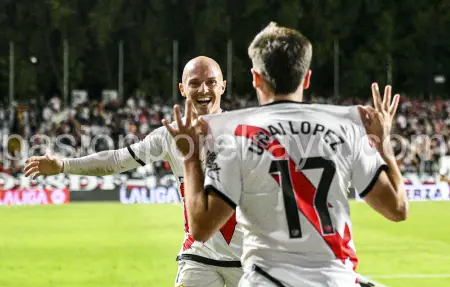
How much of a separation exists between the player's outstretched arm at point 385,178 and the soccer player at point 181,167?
188 cm

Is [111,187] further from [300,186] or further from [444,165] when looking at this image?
[300,186]

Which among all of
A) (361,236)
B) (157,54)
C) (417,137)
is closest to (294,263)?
(361,236)

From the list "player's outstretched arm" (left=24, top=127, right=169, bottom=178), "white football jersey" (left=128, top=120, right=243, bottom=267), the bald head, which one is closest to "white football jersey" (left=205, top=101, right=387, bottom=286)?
"white football jersey" (left=128, top=120, right=243, bottom=267)

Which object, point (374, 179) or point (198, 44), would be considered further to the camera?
point (198, 44)

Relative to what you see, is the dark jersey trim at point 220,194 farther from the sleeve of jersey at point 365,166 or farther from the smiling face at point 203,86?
the smiling face at point 203,86

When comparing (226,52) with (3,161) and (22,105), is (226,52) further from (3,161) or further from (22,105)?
(3,161)

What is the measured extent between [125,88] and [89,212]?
28782 mm

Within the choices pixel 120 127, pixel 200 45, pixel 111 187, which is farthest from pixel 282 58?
pixel 200 45

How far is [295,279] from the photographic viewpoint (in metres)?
3.42

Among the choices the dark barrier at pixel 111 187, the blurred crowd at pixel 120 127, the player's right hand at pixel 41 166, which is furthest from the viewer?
the blurred crowd at pixel 120 127

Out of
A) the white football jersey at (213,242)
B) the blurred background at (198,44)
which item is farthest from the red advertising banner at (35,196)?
the blurred background at (198,44)

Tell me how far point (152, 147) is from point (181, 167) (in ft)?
1.04

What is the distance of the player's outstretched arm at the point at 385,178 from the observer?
3.48m

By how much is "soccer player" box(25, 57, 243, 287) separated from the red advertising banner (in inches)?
766
